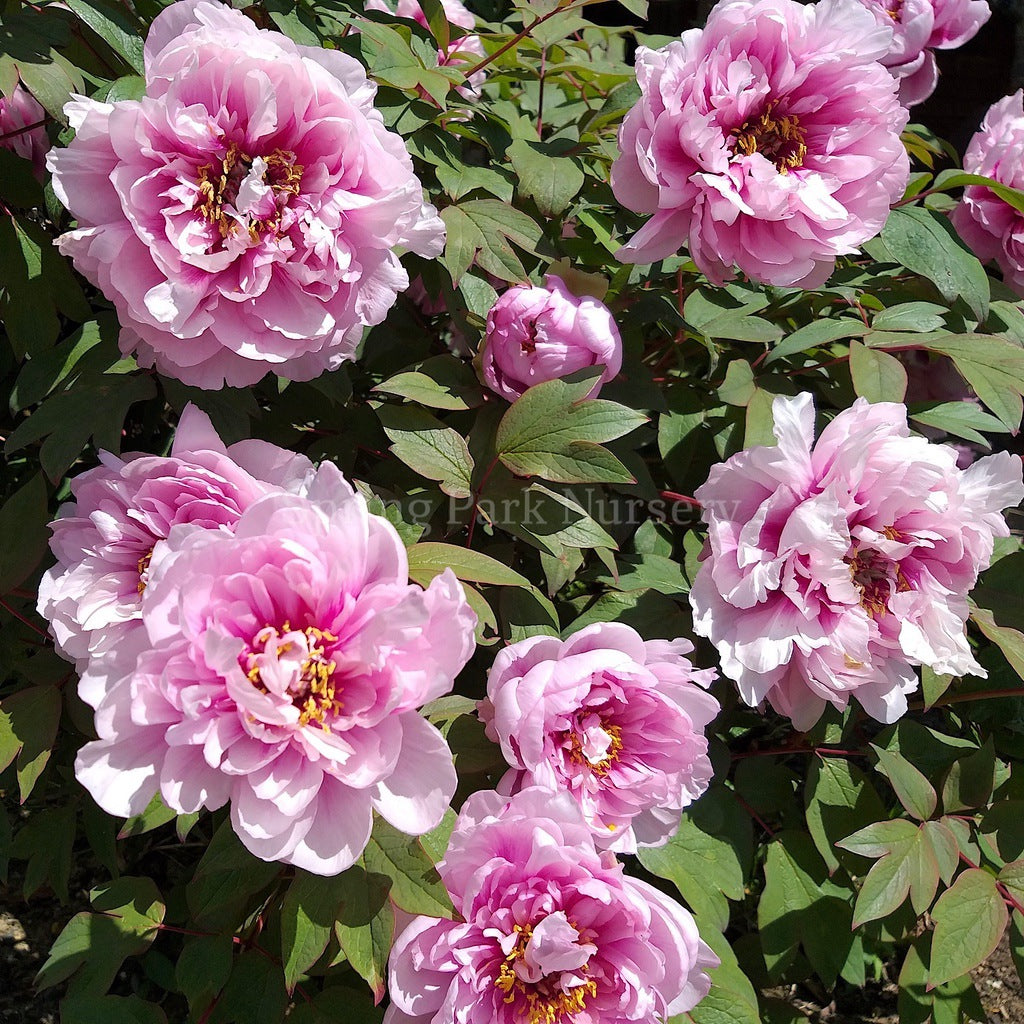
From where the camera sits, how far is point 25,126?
3.70 feet

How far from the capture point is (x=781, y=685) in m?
1.04

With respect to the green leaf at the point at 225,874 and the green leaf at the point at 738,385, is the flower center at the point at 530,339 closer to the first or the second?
the green leaf at the point at 738,385

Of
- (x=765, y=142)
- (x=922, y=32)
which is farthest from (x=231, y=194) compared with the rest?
(x=922, y=32)

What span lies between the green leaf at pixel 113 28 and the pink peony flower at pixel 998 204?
115 centimetres

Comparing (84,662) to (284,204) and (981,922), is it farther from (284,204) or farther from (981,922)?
(981,922)

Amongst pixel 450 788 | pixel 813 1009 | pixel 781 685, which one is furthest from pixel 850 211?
pixel 813 1009

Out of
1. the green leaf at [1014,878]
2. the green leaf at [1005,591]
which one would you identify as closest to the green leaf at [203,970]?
the green leaf at [1014,878]

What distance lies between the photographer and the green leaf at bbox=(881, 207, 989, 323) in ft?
4.04

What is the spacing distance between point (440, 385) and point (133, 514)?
0.40 metres

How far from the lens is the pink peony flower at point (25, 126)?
1.14 metres

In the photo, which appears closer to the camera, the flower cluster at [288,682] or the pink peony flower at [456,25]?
the flower cluster at [288,682]

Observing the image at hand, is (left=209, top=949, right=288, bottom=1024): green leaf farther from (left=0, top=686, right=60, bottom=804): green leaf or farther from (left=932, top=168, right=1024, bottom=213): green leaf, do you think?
(left=932, top=168, right=1024, bottom=213): green leaf

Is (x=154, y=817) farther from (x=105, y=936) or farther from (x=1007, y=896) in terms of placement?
(x=1007, y=896)

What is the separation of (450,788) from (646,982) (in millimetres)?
302
